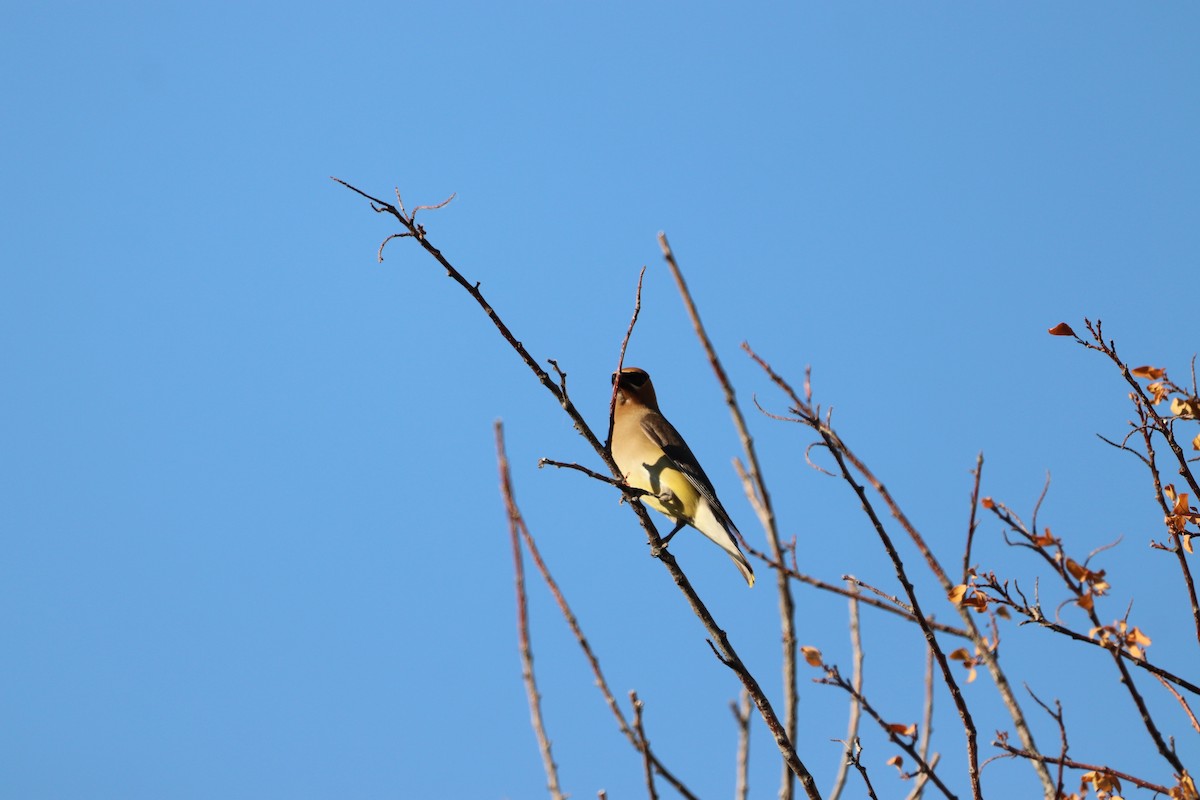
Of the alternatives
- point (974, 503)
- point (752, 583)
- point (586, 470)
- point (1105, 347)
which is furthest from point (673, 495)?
point (974, 503)

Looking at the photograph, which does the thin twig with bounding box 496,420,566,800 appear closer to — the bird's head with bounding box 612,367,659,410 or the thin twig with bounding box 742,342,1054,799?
the thin twig with bounding box 742,342,1054,799

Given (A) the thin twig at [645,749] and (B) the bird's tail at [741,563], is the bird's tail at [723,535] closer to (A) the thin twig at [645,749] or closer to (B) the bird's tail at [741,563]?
(B) the bird's tail at [741,563]

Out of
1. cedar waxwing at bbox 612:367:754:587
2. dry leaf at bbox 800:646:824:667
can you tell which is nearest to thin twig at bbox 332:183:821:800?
dry leaf at bbox 800:646:824:667

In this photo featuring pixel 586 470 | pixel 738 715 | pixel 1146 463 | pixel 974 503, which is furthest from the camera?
pixel 586 470

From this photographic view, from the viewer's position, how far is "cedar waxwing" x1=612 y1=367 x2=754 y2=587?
580 cm

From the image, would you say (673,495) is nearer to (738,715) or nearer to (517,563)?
(738,715)

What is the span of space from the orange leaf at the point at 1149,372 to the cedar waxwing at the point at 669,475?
2847mm

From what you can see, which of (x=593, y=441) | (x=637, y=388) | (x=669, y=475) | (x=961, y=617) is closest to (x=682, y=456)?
(x=669, y=475)

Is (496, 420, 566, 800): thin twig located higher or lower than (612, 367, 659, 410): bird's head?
lower

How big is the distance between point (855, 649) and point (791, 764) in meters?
0.78

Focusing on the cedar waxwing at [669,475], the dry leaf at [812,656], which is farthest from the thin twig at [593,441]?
the cedar waxwing at [669,475]

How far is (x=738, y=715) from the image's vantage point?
2.82 meters

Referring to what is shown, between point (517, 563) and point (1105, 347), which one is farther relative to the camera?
point (1105, 347)

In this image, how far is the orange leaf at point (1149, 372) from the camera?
2.91m
